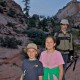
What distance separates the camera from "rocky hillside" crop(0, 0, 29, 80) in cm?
1370

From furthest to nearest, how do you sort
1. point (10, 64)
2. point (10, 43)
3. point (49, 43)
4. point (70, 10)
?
point (70, 10) < point (10, 43) < point (10, 64) < point (49, 43)

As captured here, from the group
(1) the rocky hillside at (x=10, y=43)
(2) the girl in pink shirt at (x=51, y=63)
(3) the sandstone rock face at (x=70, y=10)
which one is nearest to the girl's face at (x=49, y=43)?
(2) the girl in pink shirt at (x=51, y=63)

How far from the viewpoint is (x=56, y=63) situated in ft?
20.2

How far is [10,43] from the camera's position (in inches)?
825

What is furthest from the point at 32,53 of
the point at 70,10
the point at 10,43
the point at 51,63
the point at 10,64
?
the point at 70,10

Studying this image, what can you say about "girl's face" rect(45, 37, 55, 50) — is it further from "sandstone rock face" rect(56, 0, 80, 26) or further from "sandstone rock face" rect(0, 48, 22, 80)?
"sandstone rock face" rect(56, 0, 80, 26)

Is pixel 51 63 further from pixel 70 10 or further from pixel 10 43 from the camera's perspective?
pixel 70 10

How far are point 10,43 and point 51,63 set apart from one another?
49.0 feet

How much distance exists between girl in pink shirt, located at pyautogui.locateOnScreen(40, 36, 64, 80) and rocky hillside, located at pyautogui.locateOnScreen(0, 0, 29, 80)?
6.26 m

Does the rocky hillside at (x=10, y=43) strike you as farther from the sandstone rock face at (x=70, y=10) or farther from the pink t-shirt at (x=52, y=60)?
the sandstone rock face at (x=70, y=10)

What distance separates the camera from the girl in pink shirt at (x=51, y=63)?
6113mm

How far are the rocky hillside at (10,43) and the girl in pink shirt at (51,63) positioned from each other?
626 centimetres

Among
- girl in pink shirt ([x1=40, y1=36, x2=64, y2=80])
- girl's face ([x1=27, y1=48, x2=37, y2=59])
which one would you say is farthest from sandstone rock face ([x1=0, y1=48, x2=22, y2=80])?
girl's face ([x1=27, y1=48, x2=37, y2=59])

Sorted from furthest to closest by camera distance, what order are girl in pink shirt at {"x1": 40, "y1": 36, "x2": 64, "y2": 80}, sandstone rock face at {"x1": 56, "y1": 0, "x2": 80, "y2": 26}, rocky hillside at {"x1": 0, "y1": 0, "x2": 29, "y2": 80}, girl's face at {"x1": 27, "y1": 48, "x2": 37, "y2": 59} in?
1. sandstone rock face at {"x1": 56, "y1": 0, "x2": 80, "y2": 26}
2. rocky hillside at {"x1": 0, "y1": 0, "x2": 29, "y2": 80}
3. girl in pink shirt at {"x1": 40, "y1": 36, "x2": 64, "y2": 80}
4. girl's face at {"x1": 27, "y1": 48, "x2": 37, "y2": 59}
